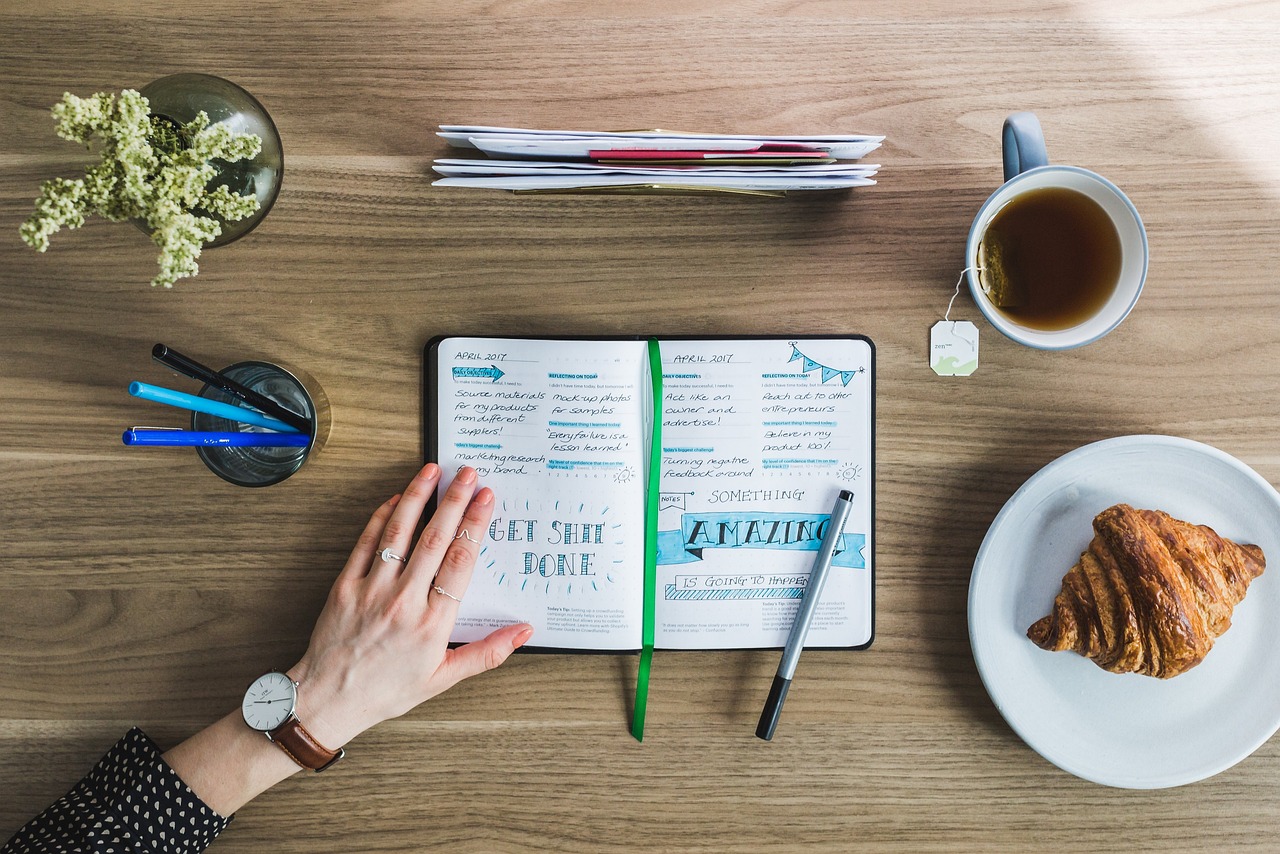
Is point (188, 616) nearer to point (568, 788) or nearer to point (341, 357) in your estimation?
point (341, 357)

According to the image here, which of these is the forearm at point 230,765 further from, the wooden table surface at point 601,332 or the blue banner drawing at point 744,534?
the blue banner drawing at point 744,534

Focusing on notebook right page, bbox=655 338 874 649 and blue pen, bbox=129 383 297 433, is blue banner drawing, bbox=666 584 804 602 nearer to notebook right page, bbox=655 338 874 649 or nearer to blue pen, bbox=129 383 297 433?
notebook right page, bbox=655 338 874 649

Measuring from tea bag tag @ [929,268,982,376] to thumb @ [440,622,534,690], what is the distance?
525 millimetres

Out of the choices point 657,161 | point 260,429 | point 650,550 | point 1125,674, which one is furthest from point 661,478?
point 1125,674

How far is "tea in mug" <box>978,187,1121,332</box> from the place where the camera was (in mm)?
770

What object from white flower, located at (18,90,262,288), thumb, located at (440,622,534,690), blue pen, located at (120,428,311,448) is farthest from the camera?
thumb, located at (440,622,534,690)

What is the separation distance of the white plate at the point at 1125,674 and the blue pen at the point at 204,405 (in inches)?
29.0

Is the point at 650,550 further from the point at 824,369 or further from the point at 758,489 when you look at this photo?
the point at 824,369

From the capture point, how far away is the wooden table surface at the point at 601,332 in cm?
82

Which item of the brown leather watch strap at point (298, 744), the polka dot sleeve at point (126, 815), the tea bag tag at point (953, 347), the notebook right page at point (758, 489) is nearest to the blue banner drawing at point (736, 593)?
the notebook right page at point (758, 489)

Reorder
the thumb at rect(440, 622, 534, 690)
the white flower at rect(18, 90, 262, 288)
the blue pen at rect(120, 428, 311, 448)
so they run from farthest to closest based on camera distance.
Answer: the thumb at rect(440, 622, 534, 690), the blue pen at rect(120, 428, 311, 448), the white flower at rect(18, 90, 262, 288)

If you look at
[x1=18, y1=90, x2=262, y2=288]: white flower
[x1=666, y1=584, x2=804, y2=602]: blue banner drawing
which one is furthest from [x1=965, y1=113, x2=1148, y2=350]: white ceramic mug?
[x1=18, y1=90, x2=262, y2=288]: white flower

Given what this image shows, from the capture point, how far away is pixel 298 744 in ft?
2.54

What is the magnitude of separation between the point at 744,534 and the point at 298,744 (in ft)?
1.65
